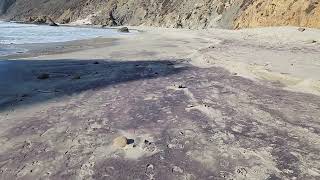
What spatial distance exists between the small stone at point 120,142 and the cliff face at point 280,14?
789 inches

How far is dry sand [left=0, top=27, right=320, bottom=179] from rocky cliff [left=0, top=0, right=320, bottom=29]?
1517cm

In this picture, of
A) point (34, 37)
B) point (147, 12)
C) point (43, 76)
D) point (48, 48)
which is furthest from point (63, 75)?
point (147, 12)

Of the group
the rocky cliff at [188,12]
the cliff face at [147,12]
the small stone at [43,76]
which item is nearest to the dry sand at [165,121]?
the small stone at [43,76]

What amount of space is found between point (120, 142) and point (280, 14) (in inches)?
950

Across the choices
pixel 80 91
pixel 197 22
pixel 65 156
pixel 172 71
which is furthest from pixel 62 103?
pixel 197 22

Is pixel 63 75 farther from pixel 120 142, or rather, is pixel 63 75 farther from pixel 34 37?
pixel 34 37

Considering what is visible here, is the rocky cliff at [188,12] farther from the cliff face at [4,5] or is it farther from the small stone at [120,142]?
the cliff face at [4,5]

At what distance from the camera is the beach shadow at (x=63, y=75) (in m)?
8.90

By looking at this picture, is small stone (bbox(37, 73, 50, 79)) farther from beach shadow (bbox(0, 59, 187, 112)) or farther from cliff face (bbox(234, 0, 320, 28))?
cliff face (bbox(234, 0, 320, 28))

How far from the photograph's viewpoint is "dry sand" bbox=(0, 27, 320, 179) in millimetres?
5008

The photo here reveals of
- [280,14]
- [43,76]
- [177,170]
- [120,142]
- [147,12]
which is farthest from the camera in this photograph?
[147,12]

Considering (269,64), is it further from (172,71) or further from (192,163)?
(192,163)

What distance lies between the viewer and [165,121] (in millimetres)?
6801

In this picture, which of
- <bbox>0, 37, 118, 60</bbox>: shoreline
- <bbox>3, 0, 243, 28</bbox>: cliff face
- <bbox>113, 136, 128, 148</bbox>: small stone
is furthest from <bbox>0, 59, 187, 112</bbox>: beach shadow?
<bbox>3, 0, 243, 28</bbox>: cliff face
